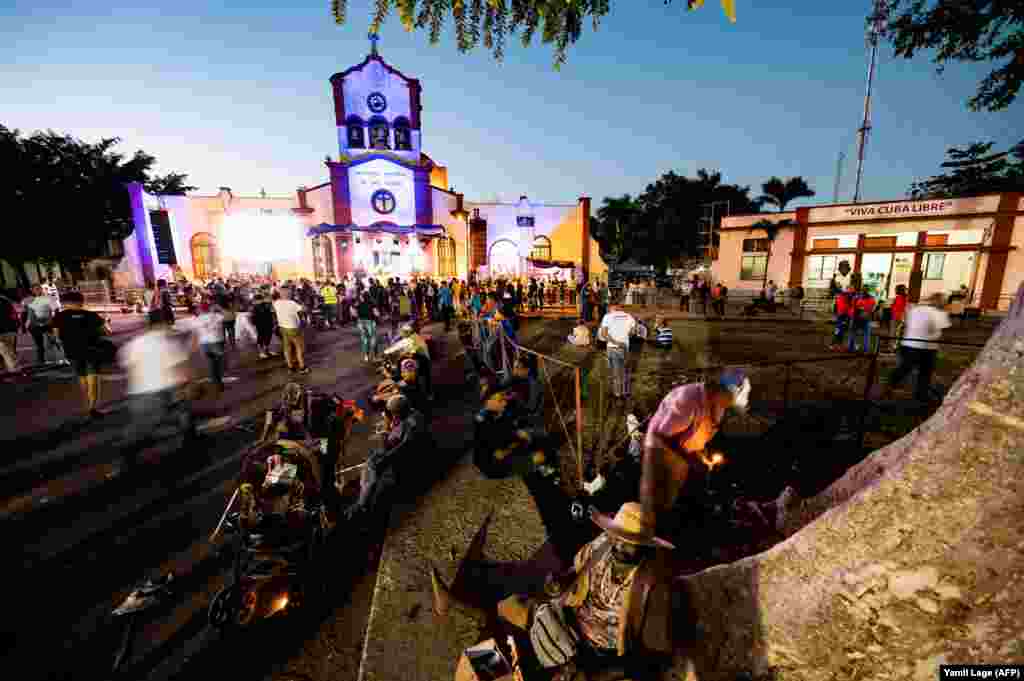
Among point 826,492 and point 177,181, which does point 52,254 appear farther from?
point 826,492

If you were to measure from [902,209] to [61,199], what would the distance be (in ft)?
172

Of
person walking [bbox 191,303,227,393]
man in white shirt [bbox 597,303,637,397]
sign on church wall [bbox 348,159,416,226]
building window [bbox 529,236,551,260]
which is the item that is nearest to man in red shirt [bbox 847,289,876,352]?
man in white shirt [bbox 597,303,637,397]

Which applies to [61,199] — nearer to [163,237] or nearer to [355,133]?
[163,237]

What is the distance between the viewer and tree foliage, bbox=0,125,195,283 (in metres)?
25.0

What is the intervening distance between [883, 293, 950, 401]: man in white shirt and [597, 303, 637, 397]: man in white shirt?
13.7 ft

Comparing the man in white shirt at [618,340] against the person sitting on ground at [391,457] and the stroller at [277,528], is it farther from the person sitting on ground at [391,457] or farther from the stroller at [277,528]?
the stroller at [277,528]

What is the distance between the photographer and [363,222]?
2722cm

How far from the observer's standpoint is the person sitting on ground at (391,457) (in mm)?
4225

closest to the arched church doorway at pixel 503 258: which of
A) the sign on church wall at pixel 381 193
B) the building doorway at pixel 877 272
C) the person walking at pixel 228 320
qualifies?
the sign on church wall at pixel 381 193

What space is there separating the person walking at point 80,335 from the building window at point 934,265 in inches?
1311

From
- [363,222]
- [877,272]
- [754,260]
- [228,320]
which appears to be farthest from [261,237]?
[877,272]

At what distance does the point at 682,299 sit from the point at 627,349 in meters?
16.4

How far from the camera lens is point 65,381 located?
9.01m

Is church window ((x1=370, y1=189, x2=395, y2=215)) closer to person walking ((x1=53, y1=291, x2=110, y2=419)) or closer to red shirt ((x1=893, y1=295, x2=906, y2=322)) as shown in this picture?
person walking ((x1=53, y1=291, x2=110, y2=419))
